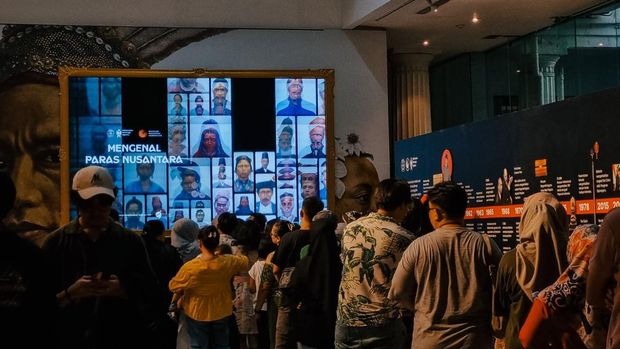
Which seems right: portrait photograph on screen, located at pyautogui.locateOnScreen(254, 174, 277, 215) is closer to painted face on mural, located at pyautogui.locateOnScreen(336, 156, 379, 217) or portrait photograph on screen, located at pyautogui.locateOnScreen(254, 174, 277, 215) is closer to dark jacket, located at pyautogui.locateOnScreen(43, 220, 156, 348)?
painted face on mural, located at pyautogui.locateOnScreen(336, 156, 379, 217)

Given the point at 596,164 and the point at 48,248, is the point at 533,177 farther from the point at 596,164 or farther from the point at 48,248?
the point at 48,248

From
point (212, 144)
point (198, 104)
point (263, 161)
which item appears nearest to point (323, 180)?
point (263, 161)

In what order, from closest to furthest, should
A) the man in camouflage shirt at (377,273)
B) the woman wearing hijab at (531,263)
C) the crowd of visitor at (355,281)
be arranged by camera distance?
the crowd of visitor at (355,281) → the woman wearing hijab at (531,263) → the man in camouflage shirt at (377,273)

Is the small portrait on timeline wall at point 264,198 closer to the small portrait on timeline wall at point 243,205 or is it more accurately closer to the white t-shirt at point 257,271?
the small portrait on timeline wall at point 243,205

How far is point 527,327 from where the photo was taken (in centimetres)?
386

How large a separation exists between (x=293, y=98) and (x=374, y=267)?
10465 millimetres

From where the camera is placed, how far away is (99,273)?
3.91m

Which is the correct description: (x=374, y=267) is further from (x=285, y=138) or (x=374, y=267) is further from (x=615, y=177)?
(x=285, y=138)

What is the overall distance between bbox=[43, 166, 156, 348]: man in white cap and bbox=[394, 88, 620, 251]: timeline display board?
4.61m

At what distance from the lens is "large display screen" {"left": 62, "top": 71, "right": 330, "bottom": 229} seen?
15.5 m

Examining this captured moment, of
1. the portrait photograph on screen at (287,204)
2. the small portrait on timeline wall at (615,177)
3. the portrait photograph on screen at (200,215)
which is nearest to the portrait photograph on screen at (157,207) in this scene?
the portrait photograph on screen at (200,215)

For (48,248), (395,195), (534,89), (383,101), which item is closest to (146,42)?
(383,101)

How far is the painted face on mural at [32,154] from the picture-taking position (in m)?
15.5

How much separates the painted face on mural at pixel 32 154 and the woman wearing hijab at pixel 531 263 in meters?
11.3
